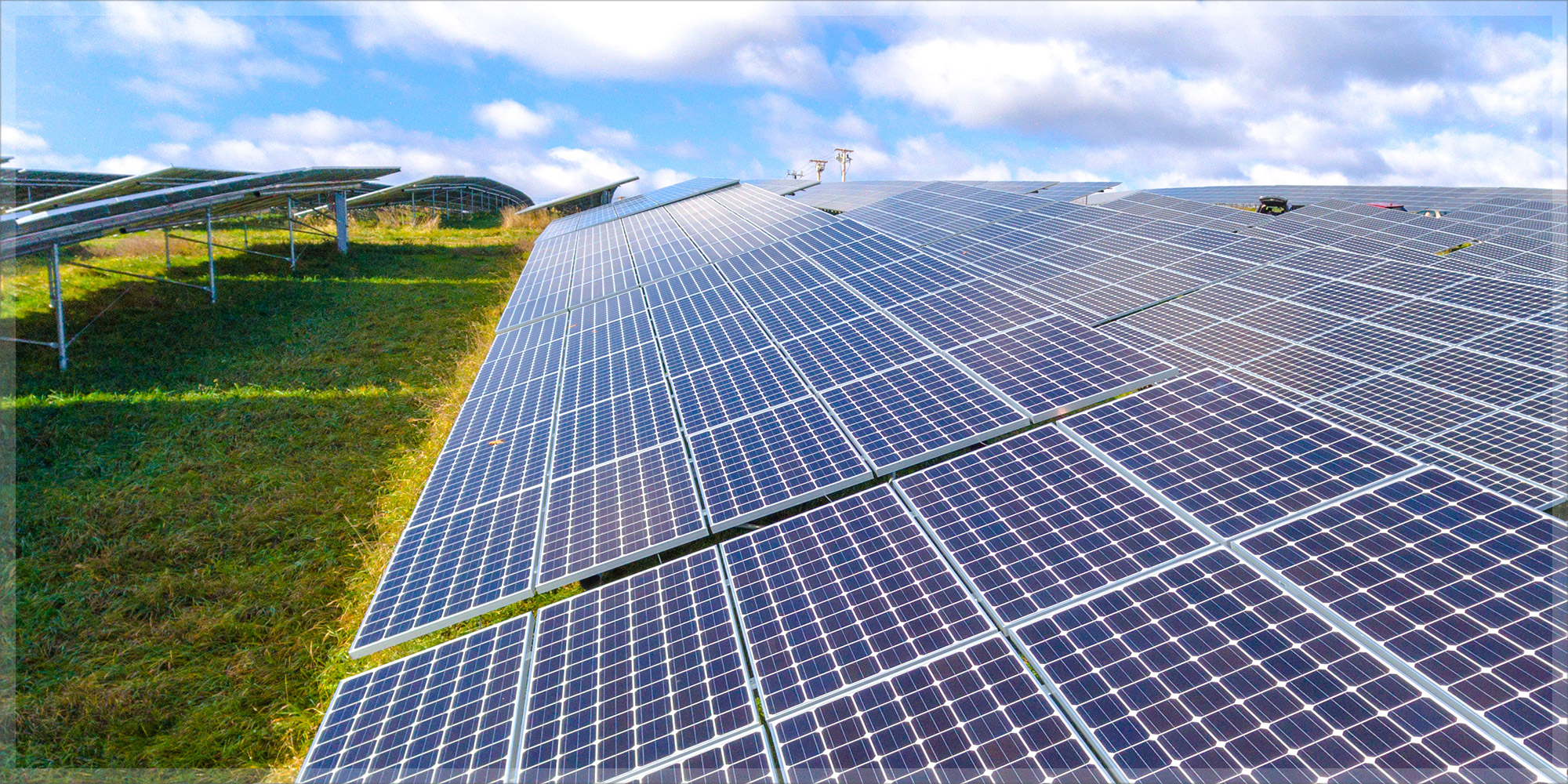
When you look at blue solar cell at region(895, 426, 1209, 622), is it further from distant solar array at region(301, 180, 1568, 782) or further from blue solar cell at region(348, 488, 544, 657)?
blue solar cell at region(348, 488, 544, 657)

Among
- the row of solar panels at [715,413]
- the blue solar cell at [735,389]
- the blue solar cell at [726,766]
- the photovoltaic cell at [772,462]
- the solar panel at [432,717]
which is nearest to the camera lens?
the blue solar cell at [726,766]

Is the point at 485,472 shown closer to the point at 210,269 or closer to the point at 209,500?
the point at 209,500

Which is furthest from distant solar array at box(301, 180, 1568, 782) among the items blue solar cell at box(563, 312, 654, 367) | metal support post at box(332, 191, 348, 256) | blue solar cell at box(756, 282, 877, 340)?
metal support post at box(332, 191, 348, 256)

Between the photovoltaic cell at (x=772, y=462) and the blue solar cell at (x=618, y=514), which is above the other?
the photovoltaic cell at (x=772, y=462)

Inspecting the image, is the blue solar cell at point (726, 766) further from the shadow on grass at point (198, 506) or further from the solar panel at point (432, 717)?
the shadow on grass at point (198, 506)

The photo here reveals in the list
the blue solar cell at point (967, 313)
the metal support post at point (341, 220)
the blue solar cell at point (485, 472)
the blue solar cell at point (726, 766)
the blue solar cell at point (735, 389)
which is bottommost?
the blue solar cell at point (726, 766)

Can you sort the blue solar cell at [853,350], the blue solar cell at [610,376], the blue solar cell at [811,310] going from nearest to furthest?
the blue solar cell at [853,350], the blue solar cell at [610,376], the blue solar cell at [811,310]

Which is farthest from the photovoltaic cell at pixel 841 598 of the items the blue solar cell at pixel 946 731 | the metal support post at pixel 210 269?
the metal support post at pixel 210 269

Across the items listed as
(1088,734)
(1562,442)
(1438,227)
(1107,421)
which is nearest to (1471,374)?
(1562,442)

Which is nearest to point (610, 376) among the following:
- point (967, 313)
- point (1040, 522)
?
point (967, 313)
